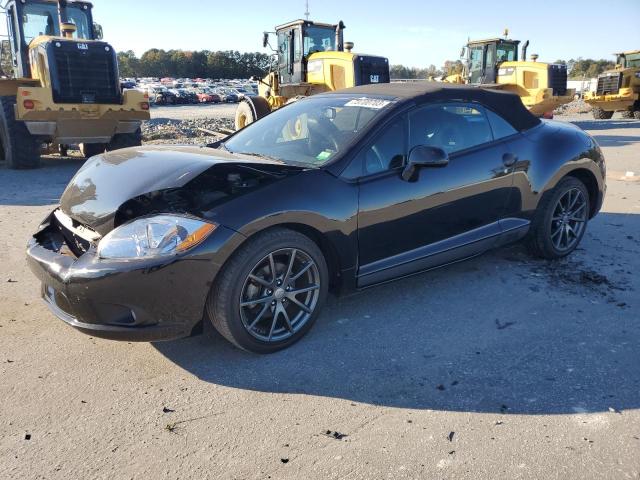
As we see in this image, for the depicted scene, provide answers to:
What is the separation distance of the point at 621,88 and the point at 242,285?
2479 cm

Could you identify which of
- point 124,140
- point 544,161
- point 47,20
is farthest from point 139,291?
point 47,20

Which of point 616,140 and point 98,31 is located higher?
point 98,31

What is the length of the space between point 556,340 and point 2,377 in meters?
3.34

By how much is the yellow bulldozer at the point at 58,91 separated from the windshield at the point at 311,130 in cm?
711

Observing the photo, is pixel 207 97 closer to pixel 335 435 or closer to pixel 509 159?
pixel 509 159

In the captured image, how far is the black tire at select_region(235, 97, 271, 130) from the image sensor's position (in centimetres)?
1344

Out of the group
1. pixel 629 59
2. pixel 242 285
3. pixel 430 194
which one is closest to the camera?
pixel 242 285

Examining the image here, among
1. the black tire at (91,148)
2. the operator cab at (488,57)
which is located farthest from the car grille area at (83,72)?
the operator cab at (488,57)

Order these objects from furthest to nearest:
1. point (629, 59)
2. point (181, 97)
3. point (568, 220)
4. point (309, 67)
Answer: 1. point (181, 97)
2. point (629, 59)
3. point (309, 67)
4. point (568, 220)

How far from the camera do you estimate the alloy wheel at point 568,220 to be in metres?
4.92

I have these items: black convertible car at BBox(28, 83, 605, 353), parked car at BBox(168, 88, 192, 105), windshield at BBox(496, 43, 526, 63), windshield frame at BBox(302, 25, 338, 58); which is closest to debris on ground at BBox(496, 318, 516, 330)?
black convertible car at BBox(28, 83, 605, 353)

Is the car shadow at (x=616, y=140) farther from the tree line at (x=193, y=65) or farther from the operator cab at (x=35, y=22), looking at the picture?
the tree line at (x=193, y=65)

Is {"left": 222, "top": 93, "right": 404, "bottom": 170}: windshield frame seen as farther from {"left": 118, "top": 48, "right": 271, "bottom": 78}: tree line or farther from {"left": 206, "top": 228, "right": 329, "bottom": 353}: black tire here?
{"left": 118, "top": 48, "right": 271, "bottom": 78}: tree line

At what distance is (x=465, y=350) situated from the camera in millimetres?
3385
